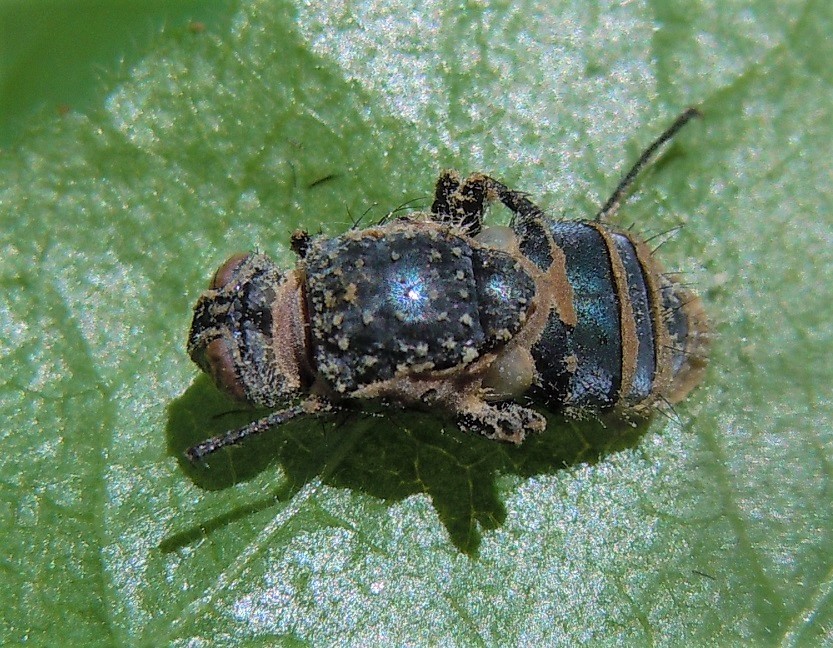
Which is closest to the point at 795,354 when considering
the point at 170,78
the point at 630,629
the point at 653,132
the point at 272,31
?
the point at 653,132

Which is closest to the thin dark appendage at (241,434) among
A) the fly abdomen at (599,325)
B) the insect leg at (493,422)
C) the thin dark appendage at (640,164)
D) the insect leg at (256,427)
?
the insect leg at (256,427)

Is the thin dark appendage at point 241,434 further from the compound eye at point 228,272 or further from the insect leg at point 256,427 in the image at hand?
the compound eye at point 228,272

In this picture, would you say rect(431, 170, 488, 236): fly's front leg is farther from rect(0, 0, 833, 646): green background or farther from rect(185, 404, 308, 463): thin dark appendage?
rect(185, 404, 308, 463): thin dark appendage

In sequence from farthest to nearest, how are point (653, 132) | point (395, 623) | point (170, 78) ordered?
point (653, 132), point (170, 78), point (395, 623)

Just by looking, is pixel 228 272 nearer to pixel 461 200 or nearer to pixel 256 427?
pixel 256 427

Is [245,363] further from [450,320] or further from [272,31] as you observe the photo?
[272,31]

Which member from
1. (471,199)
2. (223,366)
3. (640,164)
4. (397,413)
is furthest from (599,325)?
(223,366)
